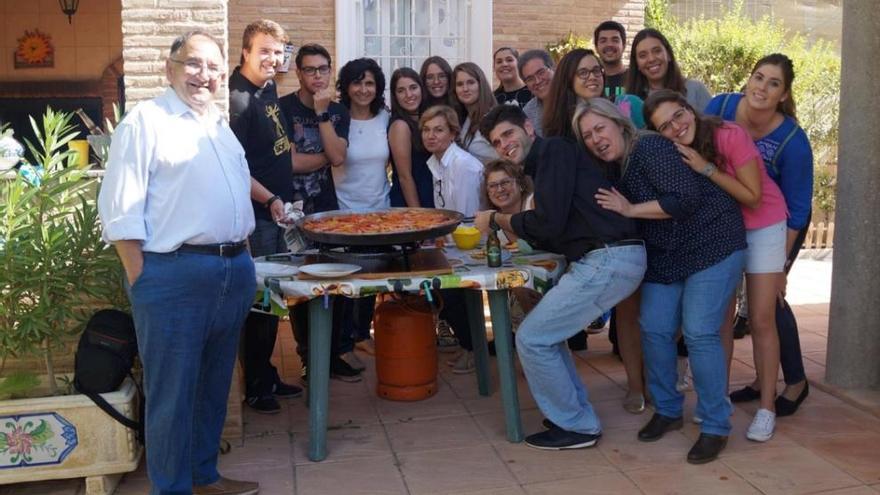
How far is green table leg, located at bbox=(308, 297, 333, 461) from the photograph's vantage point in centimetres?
438

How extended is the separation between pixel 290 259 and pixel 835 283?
304 cm

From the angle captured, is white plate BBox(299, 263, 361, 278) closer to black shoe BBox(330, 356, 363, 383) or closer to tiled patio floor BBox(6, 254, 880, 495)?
tiled patio floor BBox(6, 254, 880, 495)

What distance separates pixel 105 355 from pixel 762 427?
9.94 feet

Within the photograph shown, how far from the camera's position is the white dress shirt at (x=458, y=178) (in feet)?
18.1

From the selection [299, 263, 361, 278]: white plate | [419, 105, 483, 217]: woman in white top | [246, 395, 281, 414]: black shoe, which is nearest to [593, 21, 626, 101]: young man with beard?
[419, 105, 483, 217]: woman in white top

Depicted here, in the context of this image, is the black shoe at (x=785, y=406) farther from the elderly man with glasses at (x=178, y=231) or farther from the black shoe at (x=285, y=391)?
the elderly man with glasses at (x=178, y=231)

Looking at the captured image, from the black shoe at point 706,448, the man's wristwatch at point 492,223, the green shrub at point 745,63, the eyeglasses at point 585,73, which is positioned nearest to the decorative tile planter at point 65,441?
the man's wristwatch at point 492,223

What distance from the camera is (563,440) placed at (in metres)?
4.53

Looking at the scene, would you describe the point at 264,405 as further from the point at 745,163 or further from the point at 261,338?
the point at 745,163

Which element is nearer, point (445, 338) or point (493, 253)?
point (493, 253)

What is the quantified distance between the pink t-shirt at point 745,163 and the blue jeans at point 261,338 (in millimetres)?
2374

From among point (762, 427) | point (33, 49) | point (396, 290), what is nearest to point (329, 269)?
point (396, 290)

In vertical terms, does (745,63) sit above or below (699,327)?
above

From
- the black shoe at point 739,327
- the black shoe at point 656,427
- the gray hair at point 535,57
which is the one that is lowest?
the black shoe at point 656,427
